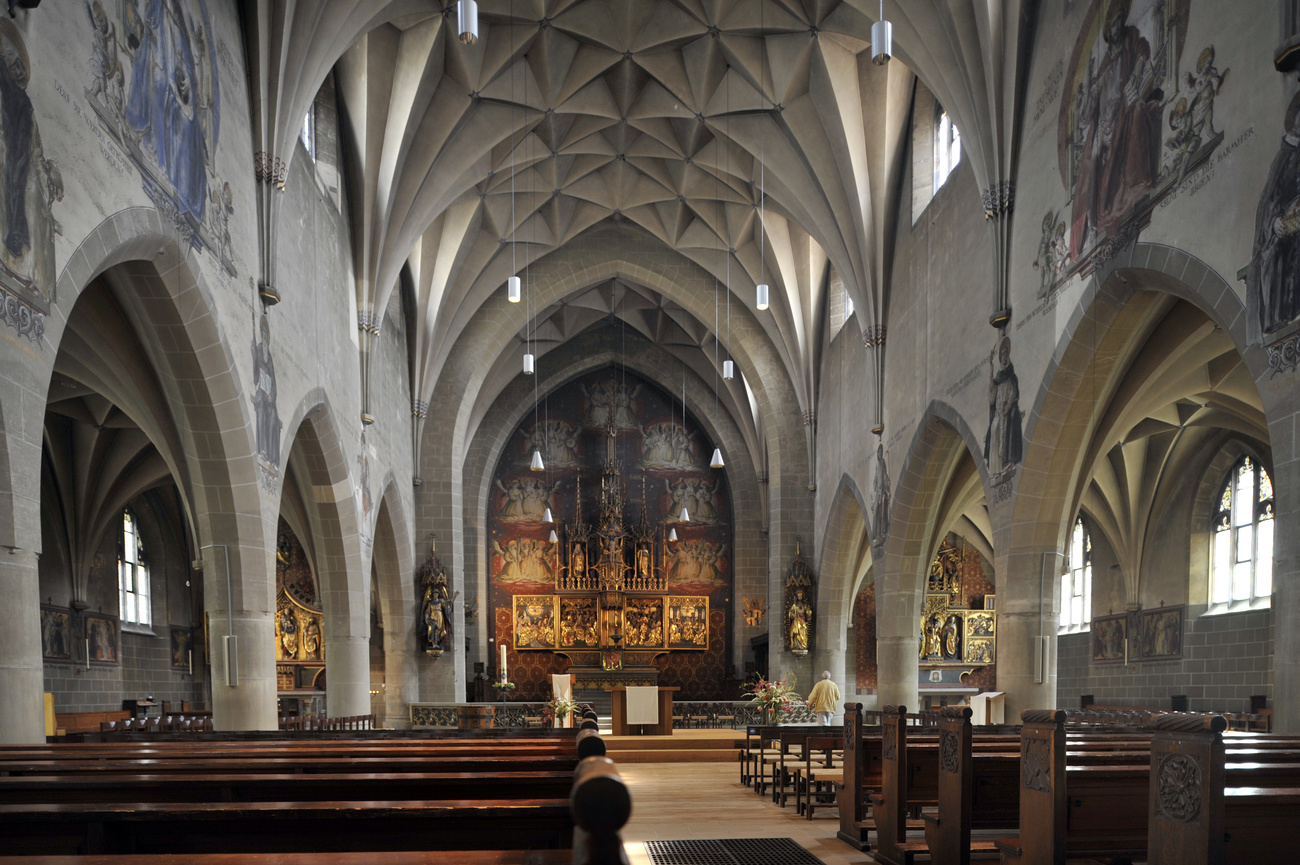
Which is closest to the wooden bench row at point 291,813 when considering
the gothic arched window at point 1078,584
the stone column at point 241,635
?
the stone column at point 241,635

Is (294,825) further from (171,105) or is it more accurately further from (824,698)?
(824,698)

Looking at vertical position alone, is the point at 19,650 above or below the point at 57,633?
above

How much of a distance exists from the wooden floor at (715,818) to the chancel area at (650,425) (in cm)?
11

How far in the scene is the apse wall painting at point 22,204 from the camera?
7.06 m

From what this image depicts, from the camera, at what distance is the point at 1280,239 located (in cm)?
750

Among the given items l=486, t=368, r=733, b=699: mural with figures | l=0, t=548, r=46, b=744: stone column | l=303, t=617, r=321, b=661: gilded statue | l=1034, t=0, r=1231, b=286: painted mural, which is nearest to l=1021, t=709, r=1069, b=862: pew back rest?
l=1034, t=0, r=1231, b=286: painted mural

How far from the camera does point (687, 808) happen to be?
1059 cm

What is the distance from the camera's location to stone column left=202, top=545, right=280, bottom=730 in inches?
491

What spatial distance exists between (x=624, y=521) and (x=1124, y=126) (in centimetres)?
2170

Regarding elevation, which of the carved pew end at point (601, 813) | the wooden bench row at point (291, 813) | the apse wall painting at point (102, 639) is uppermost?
the carved pew end at point (601, 813)

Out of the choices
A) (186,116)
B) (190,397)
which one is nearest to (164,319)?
(190,397)

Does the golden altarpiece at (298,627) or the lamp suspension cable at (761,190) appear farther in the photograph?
the golden altarpiece at (298,627)

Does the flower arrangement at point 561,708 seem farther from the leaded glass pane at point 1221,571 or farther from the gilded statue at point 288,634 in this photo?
the leaded glass pane at point 1221,571

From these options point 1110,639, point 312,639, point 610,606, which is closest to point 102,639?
point 312,639
